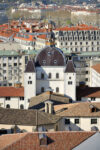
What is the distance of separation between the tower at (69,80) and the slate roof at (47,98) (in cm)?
168

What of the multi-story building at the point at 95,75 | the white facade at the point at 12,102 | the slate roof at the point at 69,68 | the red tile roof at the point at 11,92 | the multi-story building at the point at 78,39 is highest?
the slate roof at the point at 69,68

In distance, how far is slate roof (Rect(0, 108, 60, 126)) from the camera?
52.8 metres

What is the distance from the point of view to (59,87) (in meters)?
75.1

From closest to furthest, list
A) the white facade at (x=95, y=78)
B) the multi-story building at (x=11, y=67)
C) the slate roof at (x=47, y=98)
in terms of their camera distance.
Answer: the slate roof at (x=47, y=98) → the white facade at (x=95, y=78) → the multi-story building at (x=11, y=67)

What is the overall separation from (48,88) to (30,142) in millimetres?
31443

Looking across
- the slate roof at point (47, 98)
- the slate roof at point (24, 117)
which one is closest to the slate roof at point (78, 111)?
the slate roof at point (24, 117)

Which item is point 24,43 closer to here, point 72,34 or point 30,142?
point 72,34

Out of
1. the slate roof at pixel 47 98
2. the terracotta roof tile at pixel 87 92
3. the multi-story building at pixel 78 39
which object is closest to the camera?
the slate roof at pixel 47 98

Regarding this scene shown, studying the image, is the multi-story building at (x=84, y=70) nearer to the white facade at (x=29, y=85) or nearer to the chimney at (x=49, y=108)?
the white facade at (x=29, y=85)

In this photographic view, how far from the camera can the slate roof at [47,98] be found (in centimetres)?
6700

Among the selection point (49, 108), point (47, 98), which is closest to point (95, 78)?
point (47, 98)

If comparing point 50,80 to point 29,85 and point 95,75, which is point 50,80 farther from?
point 95,75

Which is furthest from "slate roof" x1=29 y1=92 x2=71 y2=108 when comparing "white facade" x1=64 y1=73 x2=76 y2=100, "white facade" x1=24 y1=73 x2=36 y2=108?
"white facade" x1=64 y1=73 x2=76 y2=100

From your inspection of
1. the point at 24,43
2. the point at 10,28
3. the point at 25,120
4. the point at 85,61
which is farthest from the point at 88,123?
the point at 10,28
